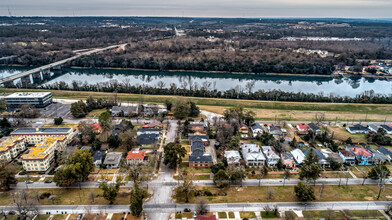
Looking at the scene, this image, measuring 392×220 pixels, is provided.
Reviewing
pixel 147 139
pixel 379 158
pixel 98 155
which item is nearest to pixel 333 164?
pixel 379 158

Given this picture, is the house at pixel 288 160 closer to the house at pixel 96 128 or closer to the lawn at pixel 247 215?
the lawn at pixel 247 215

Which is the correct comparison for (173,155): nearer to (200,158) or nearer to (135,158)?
(200,158)

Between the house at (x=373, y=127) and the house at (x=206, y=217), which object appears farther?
the house at (x=373, y=127)

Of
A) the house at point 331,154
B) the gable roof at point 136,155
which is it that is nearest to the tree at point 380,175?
the house at point 331,154

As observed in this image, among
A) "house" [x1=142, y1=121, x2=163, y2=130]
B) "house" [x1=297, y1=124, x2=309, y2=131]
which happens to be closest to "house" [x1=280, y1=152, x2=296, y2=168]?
"house" [x1=297, y1=124, x2=309, y2=131]

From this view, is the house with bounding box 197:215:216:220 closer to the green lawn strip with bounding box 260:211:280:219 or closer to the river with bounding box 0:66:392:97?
the green lawn strip with bounding box 260:211:280:219

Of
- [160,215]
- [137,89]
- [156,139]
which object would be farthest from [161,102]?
[160,215]
